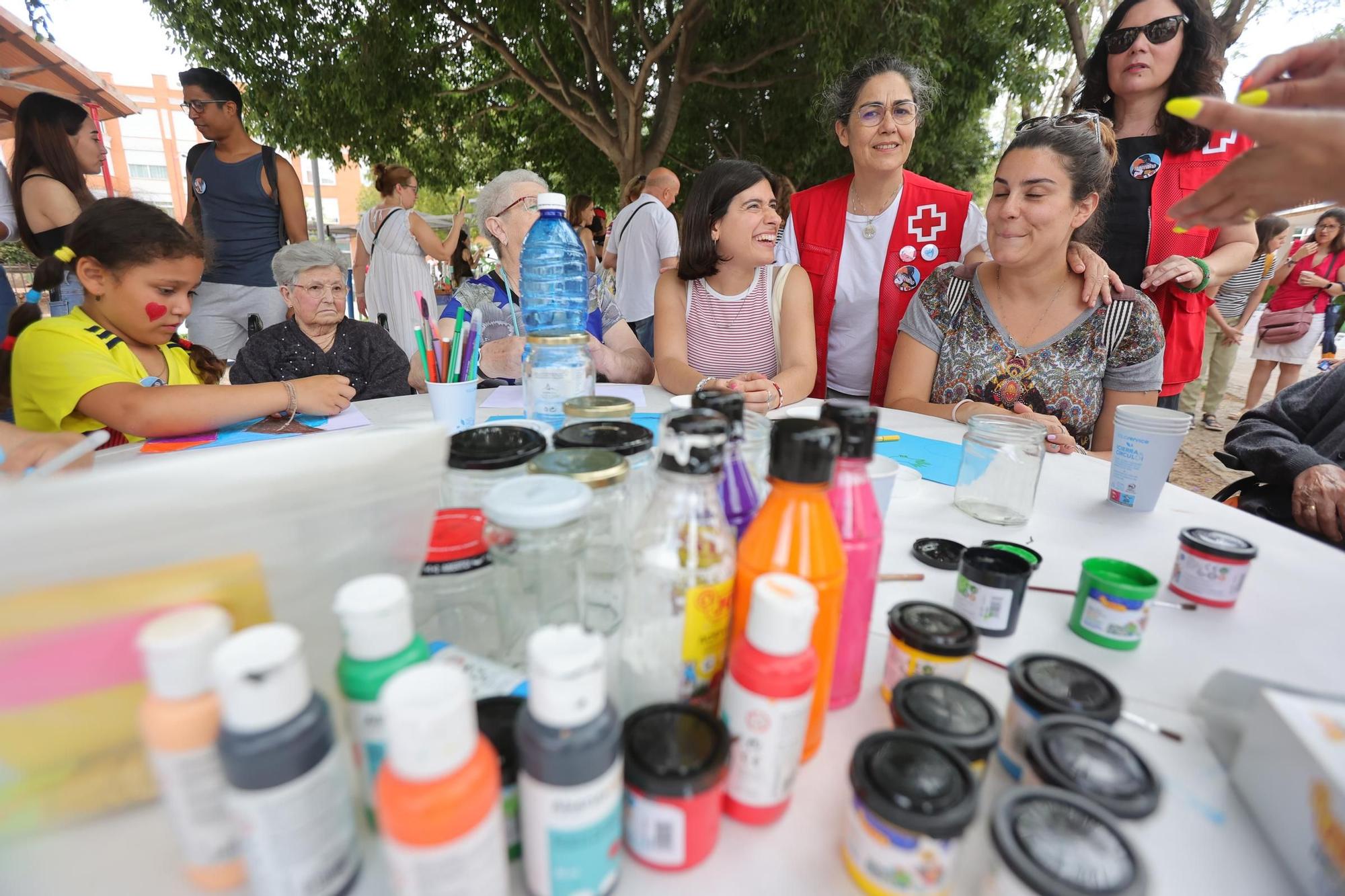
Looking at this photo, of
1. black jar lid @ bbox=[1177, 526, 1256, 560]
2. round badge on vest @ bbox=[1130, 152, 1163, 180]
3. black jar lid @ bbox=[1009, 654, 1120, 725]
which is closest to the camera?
black jar lid @ bbox=[1009, 654, 1120, 725]

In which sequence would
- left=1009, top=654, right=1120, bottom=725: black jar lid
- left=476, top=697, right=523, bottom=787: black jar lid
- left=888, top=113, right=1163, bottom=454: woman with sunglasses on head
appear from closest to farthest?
left=476, top=697, right=523, bottom=787: black jar lid < left=1009, top=654, right=1120, bottom=725: black jar lid < left=888, top=113, right=1163, bottom=454: woman with sunglasses on head

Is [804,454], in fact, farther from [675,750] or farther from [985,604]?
[985,604]

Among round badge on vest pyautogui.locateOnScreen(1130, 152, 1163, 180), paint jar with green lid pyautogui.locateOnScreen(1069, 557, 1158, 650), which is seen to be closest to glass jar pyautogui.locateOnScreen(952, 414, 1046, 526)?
paint jar with green lid pyautogui.locateOnScreen(1069, 557, 1158, 650)

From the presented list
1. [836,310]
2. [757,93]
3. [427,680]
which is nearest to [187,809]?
[427,680]

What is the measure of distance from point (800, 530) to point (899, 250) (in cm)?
199

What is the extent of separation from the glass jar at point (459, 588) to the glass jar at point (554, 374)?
1.66 feet

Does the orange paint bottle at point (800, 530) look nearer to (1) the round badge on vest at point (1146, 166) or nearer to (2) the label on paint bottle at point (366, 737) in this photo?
(2) the label on paint bottle at point (366, 737)

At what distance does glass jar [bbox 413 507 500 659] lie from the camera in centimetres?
65

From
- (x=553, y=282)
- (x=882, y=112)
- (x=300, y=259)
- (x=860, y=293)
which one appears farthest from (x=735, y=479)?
(x=300, y=259)

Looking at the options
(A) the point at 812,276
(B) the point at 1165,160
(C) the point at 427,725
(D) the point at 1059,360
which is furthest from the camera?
(A) the point at 812,276

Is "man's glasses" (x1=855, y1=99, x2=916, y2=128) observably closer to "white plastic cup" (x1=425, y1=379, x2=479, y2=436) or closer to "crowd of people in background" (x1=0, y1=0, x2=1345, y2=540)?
"crowd of people in background" (x1=0, y1=0, x2=1345, y2=540)

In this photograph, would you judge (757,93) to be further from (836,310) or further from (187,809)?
(187,809)

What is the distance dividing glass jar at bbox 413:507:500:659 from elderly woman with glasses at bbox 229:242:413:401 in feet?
5.27

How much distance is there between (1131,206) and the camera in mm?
2072
